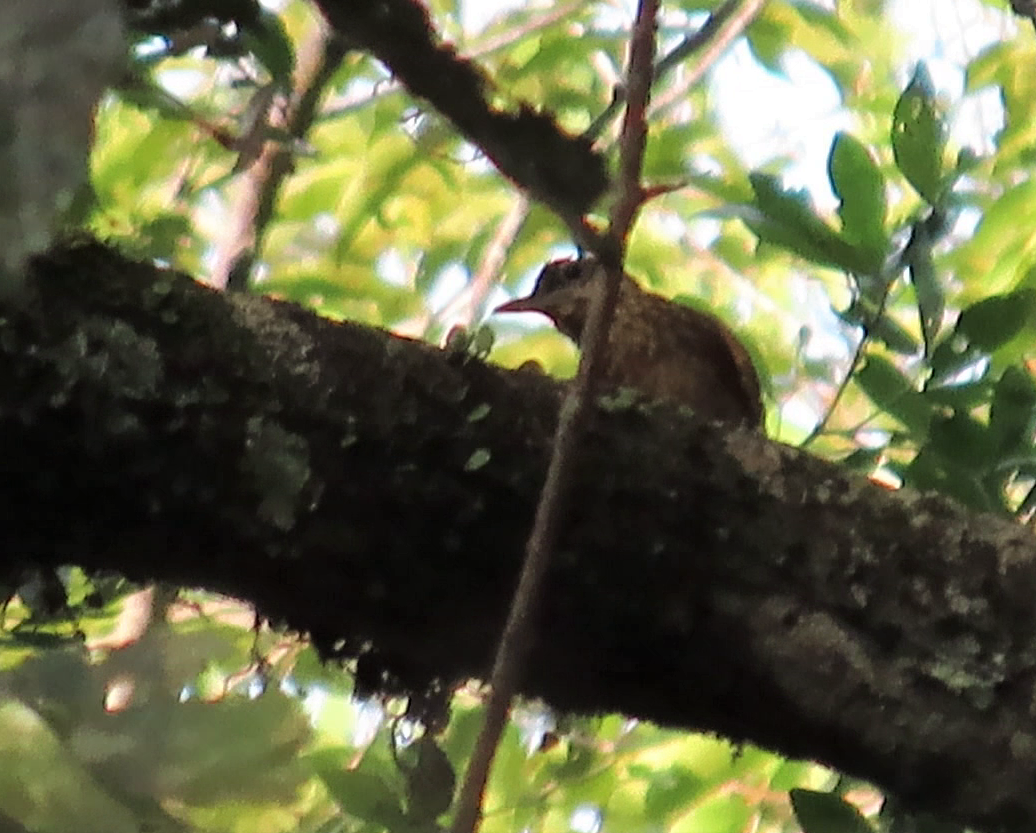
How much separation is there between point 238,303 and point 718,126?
1378mm

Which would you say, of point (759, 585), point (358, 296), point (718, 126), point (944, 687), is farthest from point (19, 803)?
point (718, 126)

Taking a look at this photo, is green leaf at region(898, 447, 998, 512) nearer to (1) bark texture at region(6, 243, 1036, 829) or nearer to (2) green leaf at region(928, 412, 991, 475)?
(2) green leaf at region(928, 412, 991, 475)

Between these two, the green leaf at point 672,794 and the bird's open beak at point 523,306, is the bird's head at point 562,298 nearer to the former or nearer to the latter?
the bird's open beak at point 523,306

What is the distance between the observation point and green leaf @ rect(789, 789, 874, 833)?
114 centimetres

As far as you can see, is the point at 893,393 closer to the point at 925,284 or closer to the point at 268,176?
the point at 925,284

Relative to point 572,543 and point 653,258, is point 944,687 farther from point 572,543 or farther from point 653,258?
point 653,258

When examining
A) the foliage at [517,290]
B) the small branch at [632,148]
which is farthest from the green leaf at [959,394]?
the small branch at [632,148]

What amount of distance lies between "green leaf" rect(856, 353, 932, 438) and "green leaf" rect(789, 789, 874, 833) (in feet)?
1.27

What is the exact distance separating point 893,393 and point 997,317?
12cm

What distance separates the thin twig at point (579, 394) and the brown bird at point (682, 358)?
38.4 inches

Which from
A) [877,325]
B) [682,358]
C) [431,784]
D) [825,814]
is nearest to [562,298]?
[682,358]

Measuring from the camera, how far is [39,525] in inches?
33.8

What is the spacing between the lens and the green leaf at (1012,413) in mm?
1190

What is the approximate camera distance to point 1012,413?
119cm
